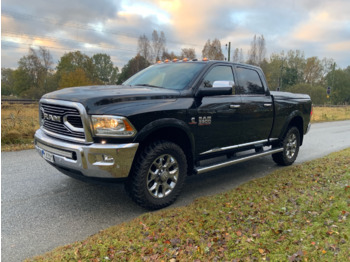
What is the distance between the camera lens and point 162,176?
3701mm

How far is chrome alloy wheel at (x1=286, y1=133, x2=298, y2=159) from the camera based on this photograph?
6293 millimetres

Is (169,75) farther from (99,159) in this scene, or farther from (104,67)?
(104,67)

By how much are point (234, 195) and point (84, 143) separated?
2.34m

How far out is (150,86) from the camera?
14.4 feet

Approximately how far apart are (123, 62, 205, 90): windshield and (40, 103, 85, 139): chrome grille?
1.51m

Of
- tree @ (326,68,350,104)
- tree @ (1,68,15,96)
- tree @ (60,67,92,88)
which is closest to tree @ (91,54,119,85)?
tree @ (1,68,15,96)

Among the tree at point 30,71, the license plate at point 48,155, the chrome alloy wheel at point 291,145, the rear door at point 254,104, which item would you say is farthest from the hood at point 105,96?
the tree at point 30,71

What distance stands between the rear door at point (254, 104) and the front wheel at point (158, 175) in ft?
5.40

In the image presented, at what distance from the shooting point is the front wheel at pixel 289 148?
20.1ft

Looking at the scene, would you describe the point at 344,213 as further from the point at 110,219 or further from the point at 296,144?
the point at 296,144

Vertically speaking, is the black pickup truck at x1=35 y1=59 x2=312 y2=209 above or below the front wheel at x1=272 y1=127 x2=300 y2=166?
above

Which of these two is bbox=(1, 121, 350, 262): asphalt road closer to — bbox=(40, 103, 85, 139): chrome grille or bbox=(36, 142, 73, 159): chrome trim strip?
bbox=(36, 142, 73, 159): chrome trim strip

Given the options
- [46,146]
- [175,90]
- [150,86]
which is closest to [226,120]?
[175,90]

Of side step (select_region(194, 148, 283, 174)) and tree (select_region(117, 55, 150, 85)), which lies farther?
tree (select_region(117, 55, 150, 85))
